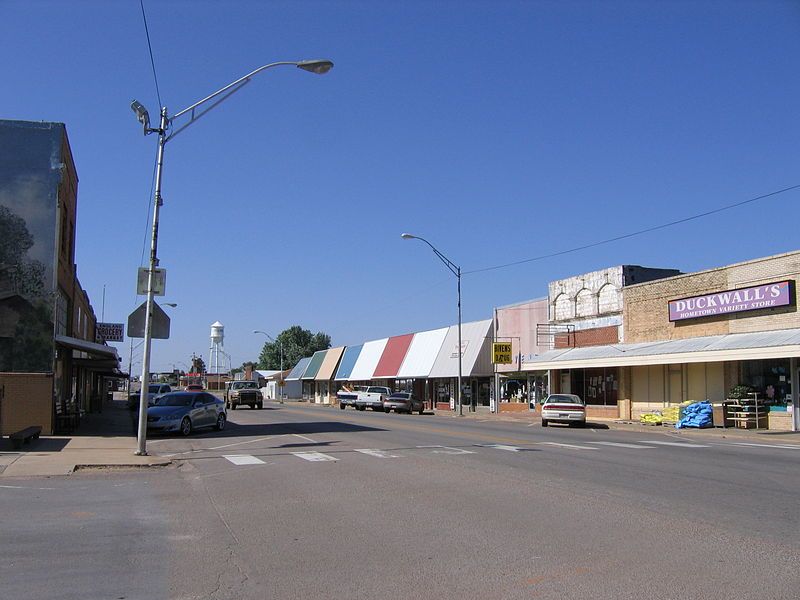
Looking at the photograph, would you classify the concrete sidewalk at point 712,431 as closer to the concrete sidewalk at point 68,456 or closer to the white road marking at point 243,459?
the white road marking at point 243,459

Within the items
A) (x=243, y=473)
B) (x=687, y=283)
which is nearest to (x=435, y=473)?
(x=243, y=473)

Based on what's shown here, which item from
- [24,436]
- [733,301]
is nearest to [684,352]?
[733,301]

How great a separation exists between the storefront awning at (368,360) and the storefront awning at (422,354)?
7114 mm

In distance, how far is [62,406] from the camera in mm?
25203

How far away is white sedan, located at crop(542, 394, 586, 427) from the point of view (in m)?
32.0

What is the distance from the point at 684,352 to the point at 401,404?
2375 cm

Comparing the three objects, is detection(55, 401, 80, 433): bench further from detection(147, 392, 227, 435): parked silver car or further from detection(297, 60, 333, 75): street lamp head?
detection(297, 60, 333, 75): street lamp head

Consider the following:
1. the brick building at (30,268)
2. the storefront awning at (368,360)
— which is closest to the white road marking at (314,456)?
the brick building at (30,268)

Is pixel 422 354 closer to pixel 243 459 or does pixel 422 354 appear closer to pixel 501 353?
pixel 501 353

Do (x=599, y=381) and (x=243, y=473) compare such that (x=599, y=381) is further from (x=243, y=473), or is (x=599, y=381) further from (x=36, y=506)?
(x=36, y=506)

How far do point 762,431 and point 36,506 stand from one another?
25.2 meters

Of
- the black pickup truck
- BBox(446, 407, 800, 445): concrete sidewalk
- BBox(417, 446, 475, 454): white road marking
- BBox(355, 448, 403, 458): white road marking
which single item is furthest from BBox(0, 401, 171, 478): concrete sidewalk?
the black pickup truck

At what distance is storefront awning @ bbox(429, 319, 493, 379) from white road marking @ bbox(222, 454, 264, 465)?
107 ft

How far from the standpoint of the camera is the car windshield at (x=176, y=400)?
83.7 feet
